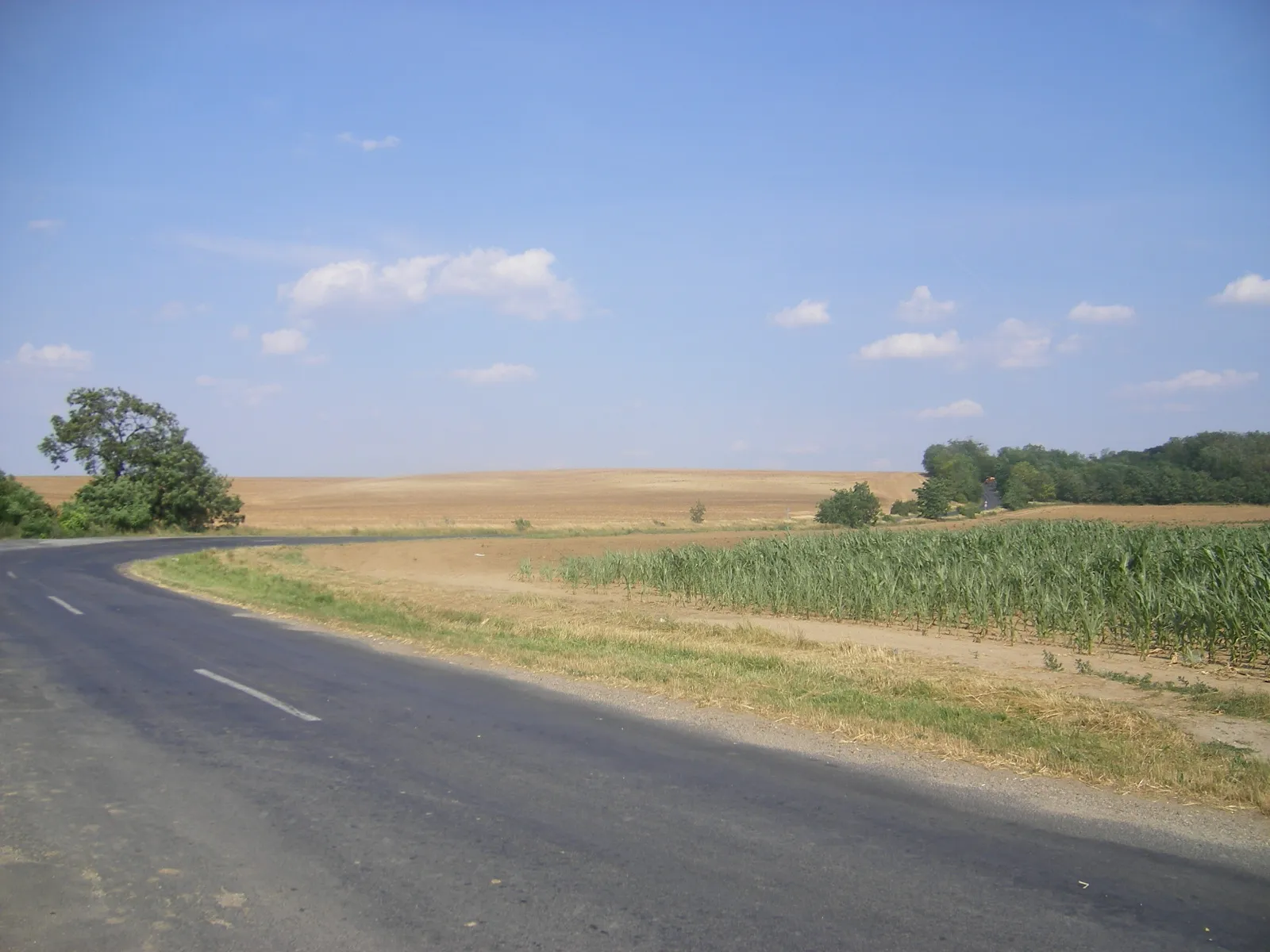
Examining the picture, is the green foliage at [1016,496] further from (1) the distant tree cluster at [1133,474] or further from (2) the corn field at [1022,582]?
(2) the corn field at [1022,582]

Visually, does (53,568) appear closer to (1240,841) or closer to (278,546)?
(278,546)

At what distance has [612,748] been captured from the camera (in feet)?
27.3

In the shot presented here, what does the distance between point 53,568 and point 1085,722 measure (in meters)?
30.4

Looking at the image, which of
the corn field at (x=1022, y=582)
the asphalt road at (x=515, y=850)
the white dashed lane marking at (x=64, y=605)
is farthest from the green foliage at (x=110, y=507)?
the asphalt road at (x=515, y=850)

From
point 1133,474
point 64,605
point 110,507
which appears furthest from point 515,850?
point 110,507

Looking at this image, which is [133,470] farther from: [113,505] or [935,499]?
[935,499]

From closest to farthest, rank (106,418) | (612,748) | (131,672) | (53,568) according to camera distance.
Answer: (612,748), (131,672), (53,568), (106,418)

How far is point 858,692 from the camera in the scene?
1085 centimetres

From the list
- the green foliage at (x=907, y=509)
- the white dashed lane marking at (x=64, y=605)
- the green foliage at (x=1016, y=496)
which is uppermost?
the green foliage at (x=1016, y=496)

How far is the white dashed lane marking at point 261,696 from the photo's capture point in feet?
31.2

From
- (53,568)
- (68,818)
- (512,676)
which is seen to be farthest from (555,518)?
(68,818)

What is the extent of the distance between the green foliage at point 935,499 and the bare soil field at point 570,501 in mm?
3579

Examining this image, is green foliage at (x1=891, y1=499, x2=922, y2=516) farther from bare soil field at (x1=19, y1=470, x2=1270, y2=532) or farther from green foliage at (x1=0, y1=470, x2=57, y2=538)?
green foliage at (x1=0, y1=470, x2=57, y2=538)

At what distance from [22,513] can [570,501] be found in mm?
57645
